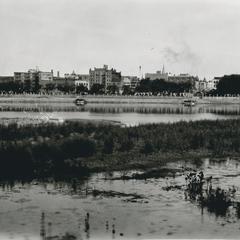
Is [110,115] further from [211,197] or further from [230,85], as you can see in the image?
[230,85]

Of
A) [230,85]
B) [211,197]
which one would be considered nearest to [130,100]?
[230,85]

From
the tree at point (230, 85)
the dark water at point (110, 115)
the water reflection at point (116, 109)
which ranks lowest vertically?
the water reflection at point (116, 109)

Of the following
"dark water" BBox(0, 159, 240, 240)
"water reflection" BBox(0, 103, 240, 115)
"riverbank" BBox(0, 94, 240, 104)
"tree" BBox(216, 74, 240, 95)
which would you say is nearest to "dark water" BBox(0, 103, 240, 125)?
"water reflection" BBox(0, 103, 240, 115)

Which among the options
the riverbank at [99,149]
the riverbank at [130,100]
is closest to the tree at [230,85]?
the riverbank at [130,100]

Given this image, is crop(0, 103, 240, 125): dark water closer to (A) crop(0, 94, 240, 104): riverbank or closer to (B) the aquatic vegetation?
(B) the aquatic vegetation

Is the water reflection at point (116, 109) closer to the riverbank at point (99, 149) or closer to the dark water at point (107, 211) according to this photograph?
the riverbank at point (99, 149)

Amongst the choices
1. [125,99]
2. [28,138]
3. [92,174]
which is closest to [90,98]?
[125,99]

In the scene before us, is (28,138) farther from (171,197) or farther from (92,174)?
(171,197)
